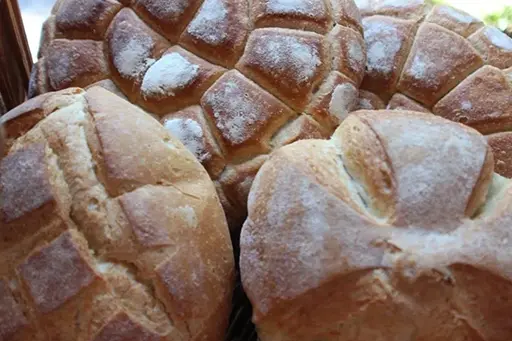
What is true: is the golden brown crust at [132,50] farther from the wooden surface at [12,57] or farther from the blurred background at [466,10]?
the blurred background at [466,10]

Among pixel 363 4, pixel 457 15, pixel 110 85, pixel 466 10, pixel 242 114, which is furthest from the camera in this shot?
pixel 466 10

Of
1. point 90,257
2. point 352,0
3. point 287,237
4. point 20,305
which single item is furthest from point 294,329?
point 352,0

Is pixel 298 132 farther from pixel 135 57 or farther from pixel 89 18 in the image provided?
pixel 89 18

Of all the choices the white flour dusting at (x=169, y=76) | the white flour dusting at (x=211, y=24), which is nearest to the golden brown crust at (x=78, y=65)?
the white flour dusting at (x=169, y=76)

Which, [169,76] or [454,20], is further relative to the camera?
[454,20]

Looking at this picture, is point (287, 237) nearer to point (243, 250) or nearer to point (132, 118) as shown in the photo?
point (243, 250)

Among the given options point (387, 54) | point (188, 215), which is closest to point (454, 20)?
point (387, 54)
